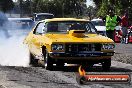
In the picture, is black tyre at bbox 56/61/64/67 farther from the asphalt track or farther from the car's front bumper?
the car's front bumper

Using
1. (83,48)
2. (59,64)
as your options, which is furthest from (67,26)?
(83,48)

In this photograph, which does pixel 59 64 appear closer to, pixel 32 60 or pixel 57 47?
pixel 57 47

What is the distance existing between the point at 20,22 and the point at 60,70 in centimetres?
3224

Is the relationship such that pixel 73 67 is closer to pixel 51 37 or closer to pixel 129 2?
pixel 51 37

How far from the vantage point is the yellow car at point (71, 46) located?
38.8ft

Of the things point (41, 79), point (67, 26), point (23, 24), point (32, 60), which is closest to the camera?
point (41, 79)

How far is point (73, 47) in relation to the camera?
11.9m

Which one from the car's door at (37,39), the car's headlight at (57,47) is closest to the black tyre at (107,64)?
the car's headlight at (57,47)

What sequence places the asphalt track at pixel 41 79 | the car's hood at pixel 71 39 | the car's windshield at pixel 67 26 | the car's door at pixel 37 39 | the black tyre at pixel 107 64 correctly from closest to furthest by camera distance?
the asphalt track at pixel 41 79 → the car's hood at pixel 71 39 → the black tyre at pixel 107 64 → the car's door at pixel 37 39 → the car's windshield at pixel 67 26

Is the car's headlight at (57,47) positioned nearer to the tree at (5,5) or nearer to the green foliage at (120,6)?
the green foliage at (120,6)

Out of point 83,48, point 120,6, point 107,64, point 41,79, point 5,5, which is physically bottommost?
point 5,5

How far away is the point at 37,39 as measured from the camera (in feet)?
43.5

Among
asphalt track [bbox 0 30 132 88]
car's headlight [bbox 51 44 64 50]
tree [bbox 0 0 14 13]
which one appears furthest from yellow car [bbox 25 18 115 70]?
tree [bbox 0 0 14 13]

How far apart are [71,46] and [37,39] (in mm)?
1682
